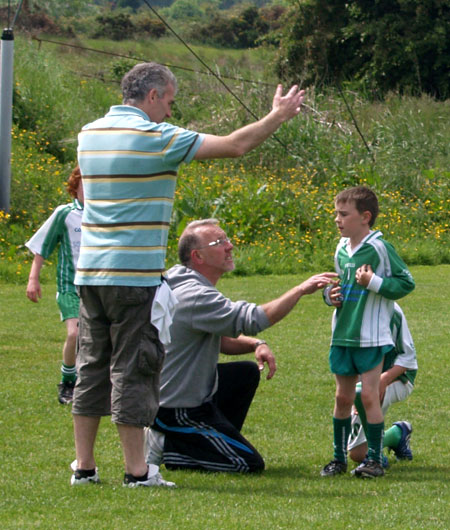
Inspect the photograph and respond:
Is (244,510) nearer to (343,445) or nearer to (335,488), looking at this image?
(335,488)

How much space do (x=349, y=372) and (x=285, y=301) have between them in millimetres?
601

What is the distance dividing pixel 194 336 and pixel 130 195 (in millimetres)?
1078

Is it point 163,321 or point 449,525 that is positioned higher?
point 163,321

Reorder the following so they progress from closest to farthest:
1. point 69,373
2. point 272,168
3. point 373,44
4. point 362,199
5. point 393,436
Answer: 1. point 362,199
2. point 393,436
3. point 69,373
4. point 272,168
5. point 373,44

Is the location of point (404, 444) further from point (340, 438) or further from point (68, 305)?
point (68, 305)

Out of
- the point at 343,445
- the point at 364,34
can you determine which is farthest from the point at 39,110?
the point at 343,445

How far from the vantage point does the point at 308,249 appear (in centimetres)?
1620

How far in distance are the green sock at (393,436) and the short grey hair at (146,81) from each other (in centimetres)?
232

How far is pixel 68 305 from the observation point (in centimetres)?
748

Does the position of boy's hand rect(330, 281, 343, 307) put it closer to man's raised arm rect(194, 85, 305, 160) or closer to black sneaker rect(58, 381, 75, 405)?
man's raised arm rect(194, 85, 305, 160)

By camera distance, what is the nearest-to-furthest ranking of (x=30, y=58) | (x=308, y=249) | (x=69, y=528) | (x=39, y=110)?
1. (x=69, y=528)
2. (x=308, y=249)
3. (x=39, y=110)
4. (x=30, y=58)

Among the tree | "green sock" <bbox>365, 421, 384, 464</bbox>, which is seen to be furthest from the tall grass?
"green sock" <bbox>365, 421, 384, 464</bbox>

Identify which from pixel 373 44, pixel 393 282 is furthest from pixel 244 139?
pixel 373 44

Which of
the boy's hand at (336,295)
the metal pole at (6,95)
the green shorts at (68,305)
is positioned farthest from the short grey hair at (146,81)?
the metal pole at (6,95)
